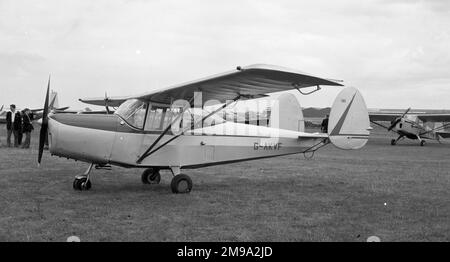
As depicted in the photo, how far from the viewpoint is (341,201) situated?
25.8 feet

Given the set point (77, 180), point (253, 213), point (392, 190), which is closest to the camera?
point (253, 213)

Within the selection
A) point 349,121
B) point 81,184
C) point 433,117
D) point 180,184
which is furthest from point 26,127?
point 433,117

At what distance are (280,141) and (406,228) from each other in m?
4.46

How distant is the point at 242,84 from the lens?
309 inches

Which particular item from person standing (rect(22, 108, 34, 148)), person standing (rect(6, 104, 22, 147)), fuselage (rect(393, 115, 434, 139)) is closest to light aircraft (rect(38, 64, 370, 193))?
person standing (rect(22, 108, 34, 148))

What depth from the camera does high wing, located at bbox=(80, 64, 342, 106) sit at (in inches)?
269

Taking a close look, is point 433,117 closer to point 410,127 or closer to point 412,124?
point 412,124

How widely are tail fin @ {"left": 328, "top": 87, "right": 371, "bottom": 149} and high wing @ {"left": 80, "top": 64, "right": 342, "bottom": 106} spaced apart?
2.22 meters

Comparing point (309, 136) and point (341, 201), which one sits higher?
point (309, 136)

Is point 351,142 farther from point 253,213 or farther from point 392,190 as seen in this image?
point 253,213

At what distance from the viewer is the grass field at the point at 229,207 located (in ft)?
17.8

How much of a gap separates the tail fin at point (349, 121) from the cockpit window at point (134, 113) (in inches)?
164
